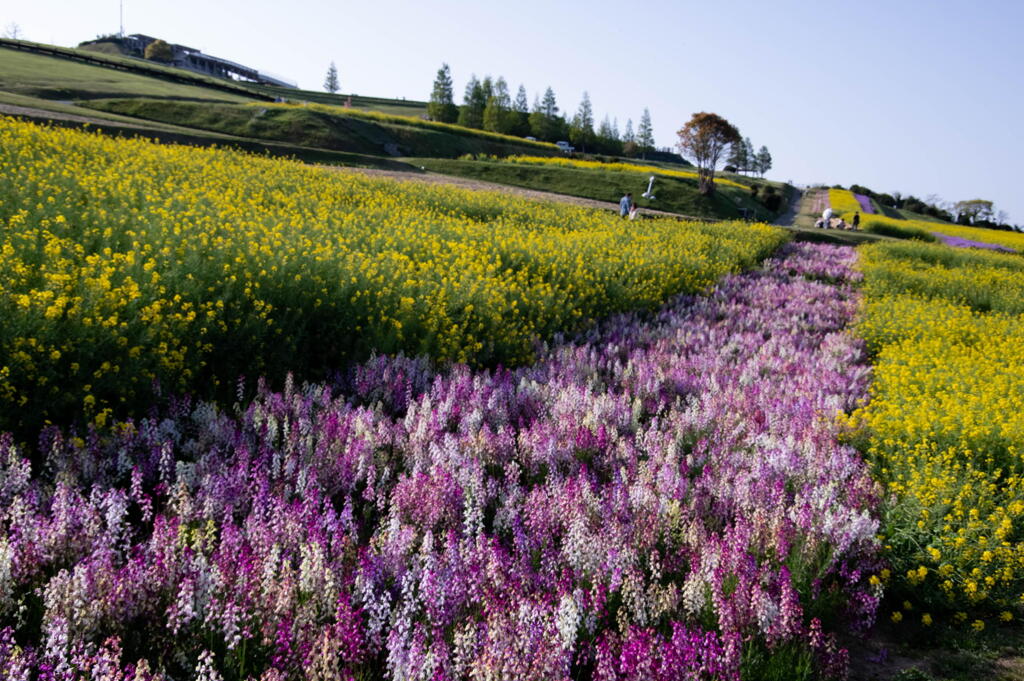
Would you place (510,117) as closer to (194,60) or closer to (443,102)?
(443,102)

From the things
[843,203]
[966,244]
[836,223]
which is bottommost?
[966,244]

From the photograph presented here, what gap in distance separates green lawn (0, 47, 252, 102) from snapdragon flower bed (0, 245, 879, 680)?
1894 inches

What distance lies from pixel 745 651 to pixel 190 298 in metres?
5.58

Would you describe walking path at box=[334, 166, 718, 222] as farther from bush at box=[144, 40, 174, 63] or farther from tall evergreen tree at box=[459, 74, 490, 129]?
bush at box=[144, 40, 174, 63]

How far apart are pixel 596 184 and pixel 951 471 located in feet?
129

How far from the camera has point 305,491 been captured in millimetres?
3760

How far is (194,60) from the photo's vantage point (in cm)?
12888

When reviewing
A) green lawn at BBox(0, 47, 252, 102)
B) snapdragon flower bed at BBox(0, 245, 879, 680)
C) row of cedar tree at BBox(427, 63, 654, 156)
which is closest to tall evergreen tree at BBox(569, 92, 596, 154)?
row of cedar tree at BBox(427, 63, 654, 156)

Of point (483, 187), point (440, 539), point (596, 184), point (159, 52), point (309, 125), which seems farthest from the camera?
point (159, 52)

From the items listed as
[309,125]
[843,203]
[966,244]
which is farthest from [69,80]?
[843,203]

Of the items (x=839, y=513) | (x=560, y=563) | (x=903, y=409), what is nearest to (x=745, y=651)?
(x=560, y=563)

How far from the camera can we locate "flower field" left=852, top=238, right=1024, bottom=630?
13.3ft

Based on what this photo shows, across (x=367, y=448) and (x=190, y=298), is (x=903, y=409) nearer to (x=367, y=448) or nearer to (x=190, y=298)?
(x=367, y=448)

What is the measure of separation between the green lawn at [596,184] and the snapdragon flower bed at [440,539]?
3573 cm
